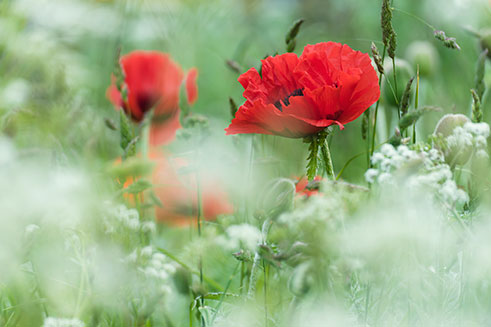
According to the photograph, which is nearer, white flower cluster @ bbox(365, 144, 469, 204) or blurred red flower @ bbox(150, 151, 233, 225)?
white flower cluster @ bbox(365, 144, 469, 204)

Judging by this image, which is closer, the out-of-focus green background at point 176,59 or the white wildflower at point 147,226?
the white wildflower at point 147,226

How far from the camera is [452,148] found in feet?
1.54

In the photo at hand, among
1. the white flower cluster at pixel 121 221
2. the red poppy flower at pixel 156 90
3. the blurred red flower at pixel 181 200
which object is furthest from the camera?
the red poppy flower at pixel 156 90

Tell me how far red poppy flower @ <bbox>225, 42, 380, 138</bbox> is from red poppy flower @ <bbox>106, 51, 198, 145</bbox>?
38 cm

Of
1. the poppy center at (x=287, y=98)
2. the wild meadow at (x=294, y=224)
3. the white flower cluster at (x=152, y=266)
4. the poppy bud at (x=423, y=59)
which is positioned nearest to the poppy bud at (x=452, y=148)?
the wild meadow at (x=294, y=224)

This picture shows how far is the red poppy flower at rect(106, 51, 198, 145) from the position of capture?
0.88m

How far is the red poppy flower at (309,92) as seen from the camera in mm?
466

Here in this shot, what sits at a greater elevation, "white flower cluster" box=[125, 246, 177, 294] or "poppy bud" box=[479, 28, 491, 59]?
"poppy bud" box=[479, 28, 491, 59]

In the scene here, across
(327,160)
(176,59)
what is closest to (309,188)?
(327,160)

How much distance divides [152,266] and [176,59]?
26.5 inches

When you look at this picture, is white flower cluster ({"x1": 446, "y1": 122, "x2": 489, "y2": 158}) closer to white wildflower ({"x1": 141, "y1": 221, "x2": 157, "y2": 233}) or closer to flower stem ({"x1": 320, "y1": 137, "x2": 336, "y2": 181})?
flower stem ({"x1": 320, "y1": 137, "x2": 336, "y2": 181})

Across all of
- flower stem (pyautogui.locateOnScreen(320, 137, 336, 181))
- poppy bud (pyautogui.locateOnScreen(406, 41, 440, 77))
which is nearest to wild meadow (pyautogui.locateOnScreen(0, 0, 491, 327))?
flower stem (pyautogui.locateOnScreen(320, 137, 336, 181))

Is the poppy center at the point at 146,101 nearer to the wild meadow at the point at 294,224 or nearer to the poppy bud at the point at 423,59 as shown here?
the wild meadow at the point at 294,224

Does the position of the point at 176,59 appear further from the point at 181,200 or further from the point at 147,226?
the point at 147,226
